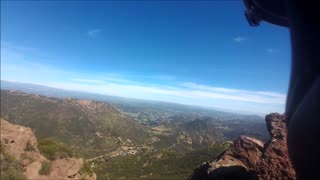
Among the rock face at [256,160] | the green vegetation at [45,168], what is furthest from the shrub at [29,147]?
the rock face at [256,160]

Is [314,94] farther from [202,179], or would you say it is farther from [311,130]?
[202,179]

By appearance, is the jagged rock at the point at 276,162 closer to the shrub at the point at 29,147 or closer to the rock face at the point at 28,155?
the rock face at the point at 28,155

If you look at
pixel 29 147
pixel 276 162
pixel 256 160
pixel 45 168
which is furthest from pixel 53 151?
pixel 276 162

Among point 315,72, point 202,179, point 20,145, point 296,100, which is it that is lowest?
point 20,145

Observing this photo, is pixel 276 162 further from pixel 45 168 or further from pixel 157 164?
pixel 157 164

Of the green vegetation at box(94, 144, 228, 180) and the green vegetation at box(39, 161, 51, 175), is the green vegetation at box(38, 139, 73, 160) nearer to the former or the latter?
the green vegetation at box(39, 161, 51, 175)

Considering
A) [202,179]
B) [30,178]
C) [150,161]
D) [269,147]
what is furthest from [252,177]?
[150,161]
